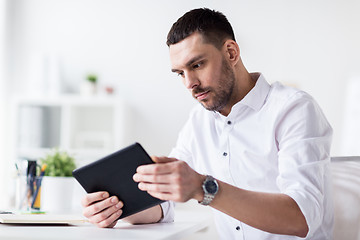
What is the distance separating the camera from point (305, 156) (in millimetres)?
1293

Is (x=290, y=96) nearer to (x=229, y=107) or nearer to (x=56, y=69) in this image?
(x=229, y=107)

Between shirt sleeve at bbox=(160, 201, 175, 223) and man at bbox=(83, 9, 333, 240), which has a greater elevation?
man at bbox=(83, 9, 333, 240)

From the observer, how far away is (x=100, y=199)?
51.3 inches

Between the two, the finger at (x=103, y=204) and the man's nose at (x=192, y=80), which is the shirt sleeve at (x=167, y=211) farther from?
the man's nose at (x=192, y=80)

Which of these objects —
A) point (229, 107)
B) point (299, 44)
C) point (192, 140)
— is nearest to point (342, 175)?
point (229, 107)

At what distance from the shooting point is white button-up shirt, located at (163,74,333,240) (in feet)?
4.19

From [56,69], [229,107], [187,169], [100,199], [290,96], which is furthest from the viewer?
[56,69]

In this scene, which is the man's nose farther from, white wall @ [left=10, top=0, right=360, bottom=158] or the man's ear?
white wall @ [left=10, top=0, right=360, bottom=158]

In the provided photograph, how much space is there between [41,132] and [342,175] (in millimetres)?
2605

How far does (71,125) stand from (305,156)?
2.53 m

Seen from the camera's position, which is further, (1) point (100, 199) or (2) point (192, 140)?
(2) point (192, 140)

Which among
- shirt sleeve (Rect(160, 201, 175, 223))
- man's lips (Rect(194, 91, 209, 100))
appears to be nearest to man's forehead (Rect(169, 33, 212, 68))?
man's lips (Rect(194, 91, 209, 100))

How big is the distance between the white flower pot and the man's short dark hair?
2.30 ft

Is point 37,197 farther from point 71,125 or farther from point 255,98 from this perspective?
point 71,125
